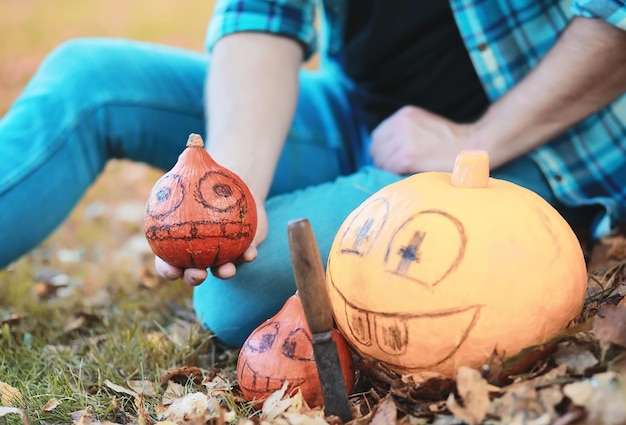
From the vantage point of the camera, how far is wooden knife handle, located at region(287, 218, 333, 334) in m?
1.10

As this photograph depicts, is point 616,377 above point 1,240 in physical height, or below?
above

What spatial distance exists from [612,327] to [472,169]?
406 mm

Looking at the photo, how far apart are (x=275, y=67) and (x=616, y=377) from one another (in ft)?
4.87

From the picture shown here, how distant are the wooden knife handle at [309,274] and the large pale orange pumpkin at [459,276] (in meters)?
0.13

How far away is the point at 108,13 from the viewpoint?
7016 mm

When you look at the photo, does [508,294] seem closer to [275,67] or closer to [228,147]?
[228,147]

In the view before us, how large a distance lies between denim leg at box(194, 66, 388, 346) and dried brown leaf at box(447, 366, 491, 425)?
2.47 ft

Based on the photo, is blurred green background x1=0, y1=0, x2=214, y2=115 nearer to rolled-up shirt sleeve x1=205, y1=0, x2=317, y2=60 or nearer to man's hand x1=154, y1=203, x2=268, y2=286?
rolled-up shirt sleeve x1=205, y1=0, x2=317, y2=60

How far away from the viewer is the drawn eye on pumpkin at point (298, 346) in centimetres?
133

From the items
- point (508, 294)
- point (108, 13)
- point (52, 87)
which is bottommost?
point (108, 13)

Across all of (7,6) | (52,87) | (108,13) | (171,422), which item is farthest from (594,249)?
(7,6)

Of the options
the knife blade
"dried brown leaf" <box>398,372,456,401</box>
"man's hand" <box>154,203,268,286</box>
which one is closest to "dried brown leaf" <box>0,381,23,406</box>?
"man's hand" <box>154,203,268,286</box>

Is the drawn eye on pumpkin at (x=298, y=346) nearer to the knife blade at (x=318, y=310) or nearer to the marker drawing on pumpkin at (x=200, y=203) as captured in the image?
the knife blade at (x=318, y=310)

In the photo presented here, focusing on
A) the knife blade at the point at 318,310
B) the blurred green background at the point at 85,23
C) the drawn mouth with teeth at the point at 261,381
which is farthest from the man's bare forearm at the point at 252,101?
the blurred green background at the point at 85,23
